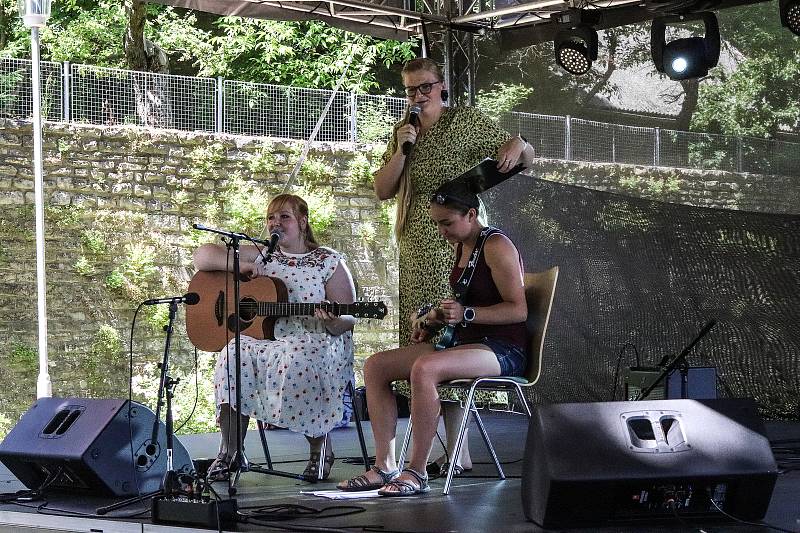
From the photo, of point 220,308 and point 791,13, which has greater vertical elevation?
point 791,13

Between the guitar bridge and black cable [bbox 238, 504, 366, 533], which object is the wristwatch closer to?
black cable [bbox 238, 504, 366, 533]

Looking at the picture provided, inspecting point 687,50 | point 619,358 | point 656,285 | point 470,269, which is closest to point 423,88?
point 470,269

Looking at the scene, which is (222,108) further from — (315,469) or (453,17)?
(315,469)

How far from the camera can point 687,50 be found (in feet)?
21.1

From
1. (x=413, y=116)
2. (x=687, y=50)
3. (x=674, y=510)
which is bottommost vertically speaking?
(x=674, y=510)

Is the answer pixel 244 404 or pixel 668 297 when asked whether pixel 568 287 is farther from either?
pixel 244 404

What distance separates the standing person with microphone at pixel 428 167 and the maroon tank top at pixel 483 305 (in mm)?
469

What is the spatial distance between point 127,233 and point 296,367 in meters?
8.77

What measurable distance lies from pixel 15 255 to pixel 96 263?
89 cm

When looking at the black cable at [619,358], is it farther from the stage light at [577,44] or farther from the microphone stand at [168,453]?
the microphone stand at [168,453]

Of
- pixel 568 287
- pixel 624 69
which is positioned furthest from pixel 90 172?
pixel 568 287

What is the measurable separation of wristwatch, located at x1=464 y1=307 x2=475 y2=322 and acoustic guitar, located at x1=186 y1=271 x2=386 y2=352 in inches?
21.5

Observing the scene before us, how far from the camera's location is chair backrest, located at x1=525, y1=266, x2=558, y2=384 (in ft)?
13.9

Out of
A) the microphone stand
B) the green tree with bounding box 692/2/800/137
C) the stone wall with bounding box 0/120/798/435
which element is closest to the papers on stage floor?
the microphone stand
